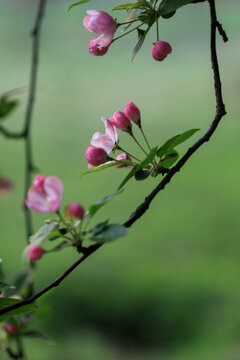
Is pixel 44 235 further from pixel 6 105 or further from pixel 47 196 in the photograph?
pixel 6 105

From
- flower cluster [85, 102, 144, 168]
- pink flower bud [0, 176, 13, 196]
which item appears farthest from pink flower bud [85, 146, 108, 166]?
pink flower bud [0, 176, 13, 196]

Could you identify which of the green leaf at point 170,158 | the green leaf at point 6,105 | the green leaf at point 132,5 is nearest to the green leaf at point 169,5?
the green leaf at point 132,5

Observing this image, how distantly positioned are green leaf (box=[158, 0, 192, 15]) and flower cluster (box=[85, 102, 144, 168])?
102 mm

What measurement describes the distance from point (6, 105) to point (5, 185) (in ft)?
0.97

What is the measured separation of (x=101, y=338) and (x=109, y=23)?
176 cm

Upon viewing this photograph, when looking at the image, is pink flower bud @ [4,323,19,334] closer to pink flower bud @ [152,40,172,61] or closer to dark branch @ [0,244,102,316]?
dark branch @ [0,244,102,316]

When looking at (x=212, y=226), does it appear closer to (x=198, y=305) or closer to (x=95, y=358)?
(x=198, y=305)

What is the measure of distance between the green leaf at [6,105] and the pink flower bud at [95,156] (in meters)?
0.45

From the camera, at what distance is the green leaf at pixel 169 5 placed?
0.42m

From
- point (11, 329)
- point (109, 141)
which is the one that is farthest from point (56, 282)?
point (11, 329)

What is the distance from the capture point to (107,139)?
0.49m

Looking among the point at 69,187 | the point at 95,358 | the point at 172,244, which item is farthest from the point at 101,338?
the point at 69,187

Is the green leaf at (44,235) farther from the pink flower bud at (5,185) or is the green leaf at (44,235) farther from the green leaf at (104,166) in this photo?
the pink flower bud at (5,185)

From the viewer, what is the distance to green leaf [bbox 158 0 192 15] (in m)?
0.42
